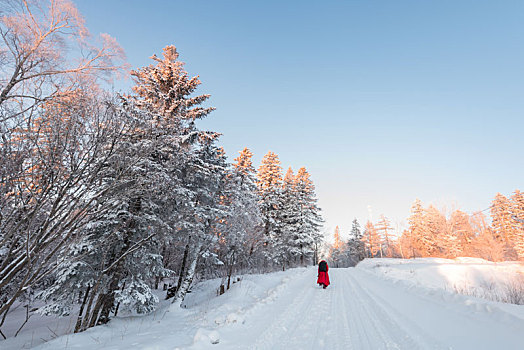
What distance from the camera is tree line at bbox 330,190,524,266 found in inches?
1170

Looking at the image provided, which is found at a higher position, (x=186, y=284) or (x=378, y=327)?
(x=378, y=327)

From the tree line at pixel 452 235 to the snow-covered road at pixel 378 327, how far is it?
83.8ft

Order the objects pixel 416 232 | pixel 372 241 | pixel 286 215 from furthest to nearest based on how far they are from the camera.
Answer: pixel 372 241 → pixel 416 232 → pixel 286 215

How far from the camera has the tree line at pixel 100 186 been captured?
9.63ft

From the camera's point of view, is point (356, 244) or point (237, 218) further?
point (356, 244)

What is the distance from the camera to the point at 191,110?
10.9m

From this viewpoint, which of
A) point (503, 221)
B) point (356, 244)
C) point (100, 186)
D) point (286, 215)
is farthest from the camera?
point (356, 244)

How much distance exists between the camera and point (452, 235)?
31375 mm

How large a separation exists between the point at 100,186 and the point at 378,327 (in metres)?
6.86

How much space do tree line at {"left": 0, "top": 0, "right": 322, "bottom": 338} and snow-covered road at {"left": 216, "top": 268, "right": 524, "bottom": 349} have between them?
3.48 m

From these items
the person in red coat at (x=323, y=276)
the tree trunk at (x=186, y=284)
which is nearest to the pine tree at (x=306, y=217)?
the person in red coat at (x=323, y=276)

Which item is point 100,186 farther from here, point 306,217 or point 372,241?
point 372,241

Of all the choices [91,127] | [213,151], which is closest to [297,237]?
[213,151]

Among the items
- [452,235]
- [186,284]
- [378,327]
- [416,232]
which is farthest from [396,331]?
[416,232]
